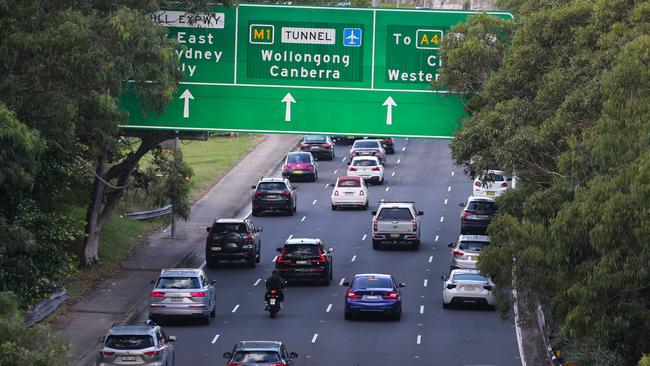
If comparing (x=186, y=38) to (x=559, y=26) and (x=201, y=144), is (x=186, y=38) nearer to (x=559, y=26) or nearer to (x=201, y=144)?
(x=559, y=26)

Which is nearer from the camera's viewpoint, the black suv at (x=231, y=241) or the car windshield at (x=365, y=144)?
the black suv at (x=231, y=241)

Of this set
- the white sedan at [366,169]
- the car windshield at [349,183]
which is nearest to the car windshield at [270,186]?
the car windshield at [349,183]

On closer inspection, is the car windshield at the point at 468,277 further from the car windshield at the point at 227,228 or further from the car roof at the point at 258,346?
the car roof at the point at 258,346

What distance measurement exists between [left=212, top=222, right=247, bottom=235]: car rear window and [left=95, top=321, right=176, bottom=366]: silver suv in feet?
57.3

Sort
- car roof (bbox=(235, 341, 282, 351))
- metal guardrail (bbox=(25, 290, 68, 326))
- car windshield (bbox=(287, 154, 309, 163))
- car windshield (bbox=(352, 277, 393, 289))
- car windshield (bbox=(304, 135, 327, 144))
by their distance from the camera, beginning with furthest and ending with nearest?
car windshield (bbox=(304, 135, 327, 144)) < car windshield (bbox=(287, 154, 309, 163)) < car windshield (bbox=(352, 277, 393, 289)) < metal guardrail (bbox=(25, 290, 68, 326)) < car roof (bbox=(235, 341, 282, 351))

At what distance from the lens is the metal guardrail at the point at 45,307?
37072mm

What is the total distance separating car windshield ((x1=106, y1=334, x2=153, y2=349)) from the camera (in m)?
30.5

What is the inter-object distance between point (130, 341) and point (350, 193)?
106 feet

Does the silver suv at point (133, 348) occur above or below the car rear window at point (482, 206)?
above

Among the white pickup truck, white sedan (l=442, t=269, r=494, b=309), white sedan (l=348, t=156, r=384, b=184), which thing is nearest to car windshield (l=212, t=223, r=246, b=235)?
Answer: the white pickup truck

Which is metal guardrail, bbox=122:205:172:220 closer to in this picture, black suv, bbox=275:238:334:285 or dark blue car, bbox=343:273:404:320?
black suv, bbox=275:238:334:285

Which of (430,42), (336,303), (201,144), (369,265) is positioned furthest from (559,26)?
(201,144)

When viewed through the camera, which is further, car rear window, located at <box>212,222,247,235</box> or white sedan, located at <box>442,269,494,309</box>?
car rear window, located at <box>212,222,247,235</box>

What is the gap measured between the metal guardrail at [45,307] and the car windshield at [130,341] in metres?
6.46
